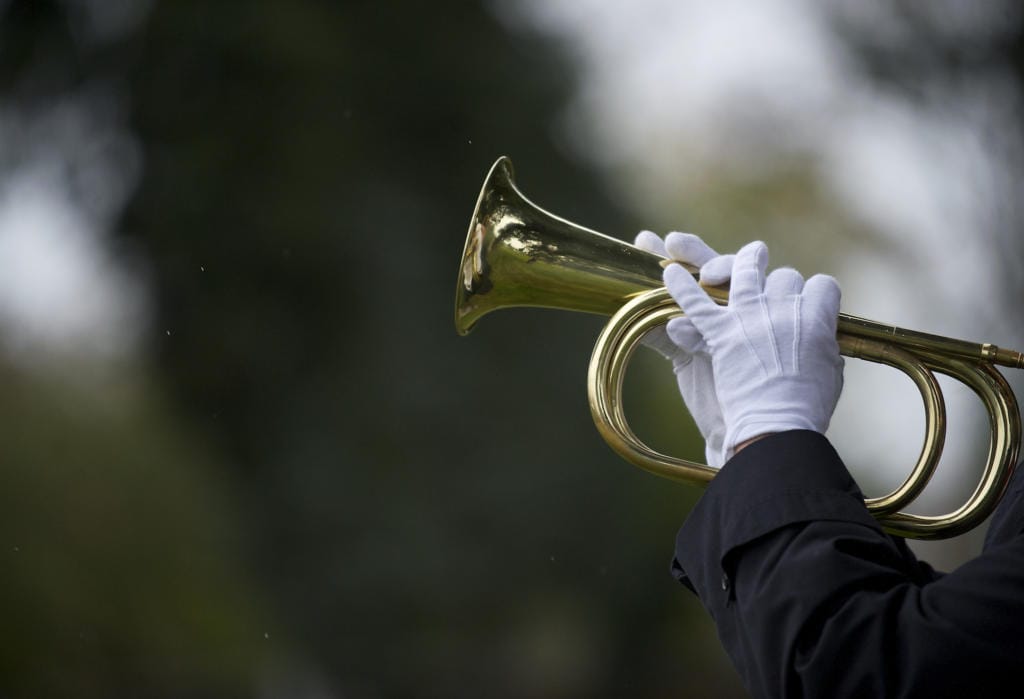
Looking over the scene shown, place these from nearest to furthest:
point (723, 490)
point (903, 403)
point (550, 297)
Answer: point (723, 490)
point (550, 297)
point (903, 403)

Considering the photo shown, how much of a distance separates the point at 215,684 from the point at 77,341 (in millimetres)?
1817

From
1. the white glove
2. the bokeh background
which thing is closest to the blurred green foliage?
the bokeh background

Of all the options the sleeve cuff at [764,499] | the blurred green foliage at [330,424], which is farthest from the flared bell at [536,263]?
the blurred green foliage at [330,424]

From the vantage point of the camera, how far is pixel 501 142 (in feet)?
16.9

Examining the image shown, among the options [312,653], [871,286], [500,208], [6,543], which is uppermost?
[871,286]

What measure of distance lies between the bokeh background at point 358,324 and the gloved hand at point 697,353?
333 centimetres

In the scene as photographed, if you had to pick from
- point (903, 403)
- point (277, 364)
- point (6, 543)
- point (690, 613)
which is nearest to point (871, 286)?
point (903, 403)

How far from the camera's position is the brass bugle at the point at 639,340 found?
1.55m

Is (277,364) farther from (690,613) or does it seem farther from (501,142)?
(690,613)

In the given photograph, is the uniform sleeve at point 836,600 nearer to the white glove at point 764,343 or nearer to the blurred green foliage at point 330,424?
the white glove at point 764,343

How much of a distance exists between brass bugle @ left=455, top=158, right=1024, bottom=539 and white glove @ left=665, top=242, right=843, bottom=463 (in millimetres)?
47

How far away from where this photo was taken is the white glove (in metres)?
1.43

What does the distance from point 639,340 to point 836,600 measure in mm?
575

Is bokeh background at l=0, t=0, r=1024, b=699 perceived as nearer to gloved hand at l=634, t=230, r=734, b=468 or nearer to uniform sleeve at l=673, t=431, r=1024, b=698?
gloved hand at l=634, t=230, r=734, b=468
